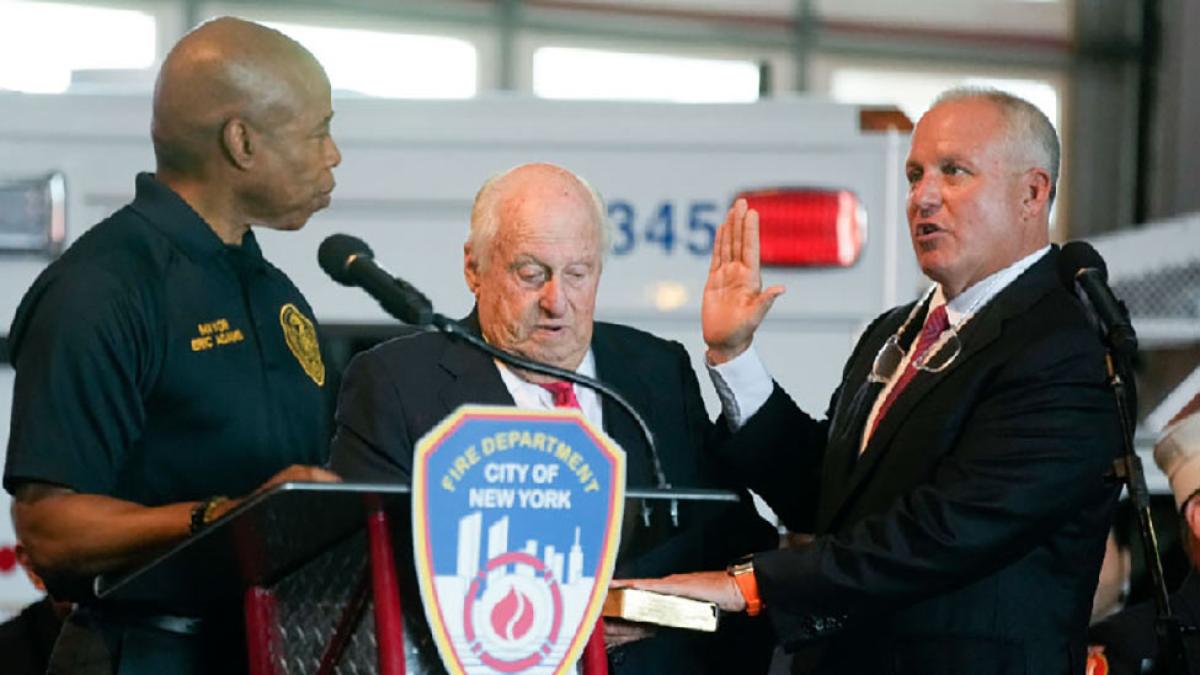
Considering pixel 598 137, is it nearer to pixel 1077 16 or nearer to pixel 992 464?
A: pixel 992 464

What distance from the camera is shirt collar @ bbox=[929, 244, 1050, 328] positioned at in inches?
147

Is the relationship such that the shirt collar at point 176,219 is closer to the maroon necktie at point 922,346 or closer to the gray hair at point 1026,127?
the maroon necktie at point 922,346

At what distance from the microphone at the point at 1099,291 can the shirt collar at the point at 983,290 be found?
12cm

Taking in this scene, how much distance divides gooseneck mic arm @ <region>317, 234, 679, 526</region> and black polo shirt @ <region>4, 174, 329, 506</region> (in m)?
0.33

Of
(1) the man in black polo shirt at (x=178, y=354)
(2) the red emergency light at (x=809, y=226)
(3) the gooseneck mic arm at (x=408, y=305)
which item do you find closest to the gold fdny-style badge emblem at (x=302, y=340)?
(1) the man in black polo shirt at (x=178, y=354)

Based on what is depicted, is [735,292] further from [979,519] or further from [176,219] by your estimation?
[176,219]

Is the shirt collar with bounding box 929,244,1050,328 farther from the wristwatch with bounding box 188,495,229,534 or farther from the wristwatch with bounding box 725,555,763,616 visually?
the wristwatch with bounding box 188,495,229,534

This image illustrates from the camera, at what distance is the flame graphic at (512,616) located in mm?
2930

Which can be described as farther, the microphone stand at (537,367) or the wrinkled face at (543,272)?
the wrinkled face at (543,272)

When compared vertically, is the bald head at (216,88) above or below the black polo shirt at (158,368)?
above

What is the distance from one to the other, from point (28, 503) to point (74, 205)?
2.11m

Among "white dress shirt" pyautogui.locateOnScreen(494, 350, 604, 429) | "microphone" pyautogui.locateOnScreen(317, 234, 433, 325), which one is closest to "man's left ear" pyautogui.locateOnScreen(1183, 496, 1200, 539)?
"white dress shirt" pyautogui.locateOnScreen(494, 350, 604, 429)

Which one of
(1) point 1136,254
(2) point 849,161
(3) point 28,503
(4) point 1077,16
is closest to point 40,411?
(3) point 28,503

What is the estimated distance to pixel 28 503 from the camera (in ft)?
11.0
